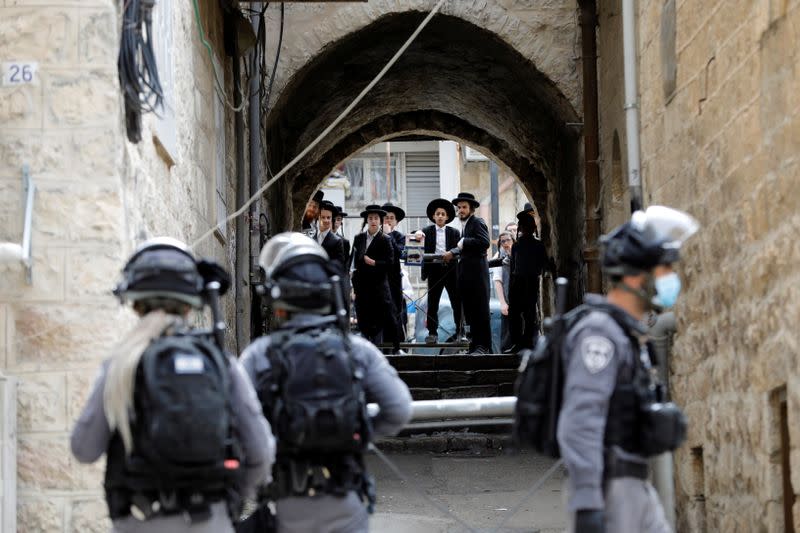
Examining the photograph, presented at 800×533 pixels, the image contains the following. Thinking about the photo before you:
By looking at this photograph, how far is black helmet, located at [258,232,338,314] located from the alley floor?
11.5ft

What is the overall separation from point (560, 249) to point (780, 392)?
9.32 metres

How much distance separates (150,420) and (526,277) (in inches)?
425

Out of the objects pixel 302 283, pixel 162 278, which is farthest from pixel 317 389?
pixel 162 278

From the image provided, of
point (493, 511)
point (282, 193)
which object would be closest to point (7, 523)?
point (493, 511)

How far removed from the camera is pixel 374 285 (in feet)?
49.2

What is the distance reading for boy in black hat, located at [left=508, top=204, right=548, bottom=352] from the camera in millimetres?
14773

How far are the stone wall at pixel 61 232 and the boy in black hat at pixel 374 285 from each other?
26.4 feet

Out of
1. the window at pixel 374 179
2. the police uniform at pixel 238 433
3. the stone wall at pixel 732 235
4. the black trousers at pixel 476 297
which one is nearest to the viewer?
the police uniform at pixel 238 433

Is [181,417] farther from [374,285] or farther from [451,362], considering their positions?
[374,285]

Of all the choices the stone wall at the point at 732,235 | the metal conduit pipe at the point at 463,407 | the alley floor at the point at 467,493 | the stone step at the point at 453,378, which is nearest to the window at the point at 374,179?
the stone step at the point at 453,378

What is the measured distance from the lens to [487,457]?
38.4ft

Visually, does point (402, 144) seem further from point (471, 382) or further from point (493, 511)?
point (493, 511)

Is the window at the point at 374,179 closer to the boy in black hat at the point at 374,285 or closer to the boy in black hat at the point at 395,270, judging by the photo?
the boy in black hat at the point at 395,270

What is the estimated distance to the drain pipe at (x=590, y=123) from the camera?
12.8 m
